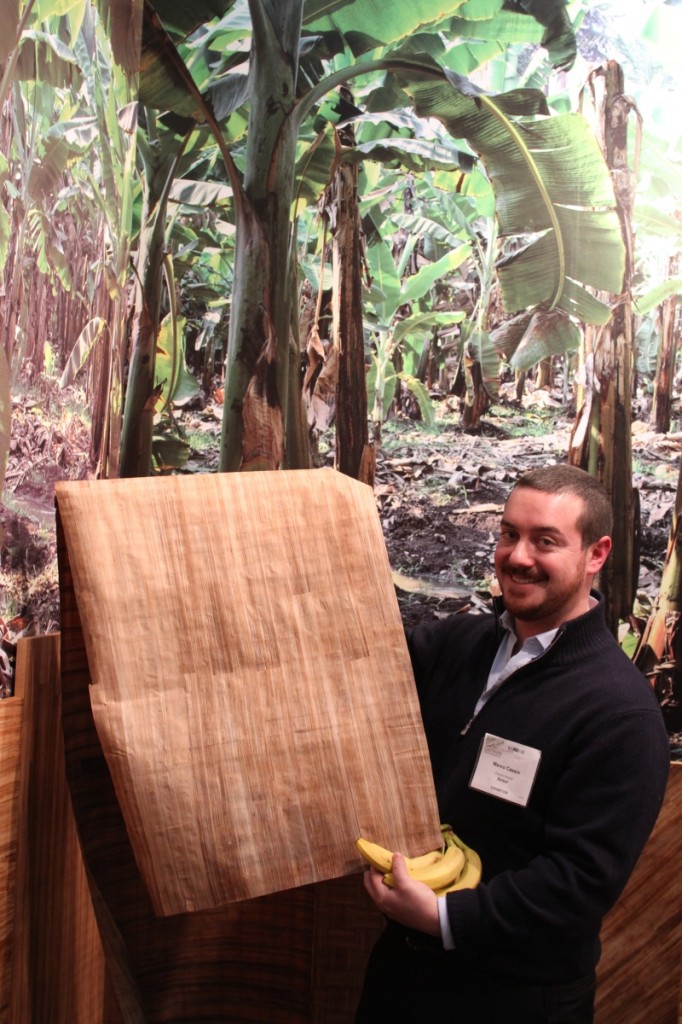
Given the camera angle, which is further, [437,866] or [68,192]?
[68,192]

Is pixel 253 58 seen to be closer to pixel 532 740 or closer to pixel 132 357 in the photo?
pixel 132 357

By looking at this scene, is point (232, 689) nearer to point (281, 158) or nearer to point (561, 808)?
point (561, 808)

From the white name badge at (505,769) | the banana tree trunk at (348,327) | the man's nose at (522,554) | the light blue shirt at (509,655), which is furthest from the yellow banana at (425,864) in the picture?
the banana tree trunk at (348,327)

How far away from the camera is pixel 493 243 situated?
7.03 feet

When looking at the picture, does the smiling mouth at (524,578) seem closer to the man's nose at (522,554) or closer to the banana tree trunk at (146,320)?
the man's nose at (522,554)

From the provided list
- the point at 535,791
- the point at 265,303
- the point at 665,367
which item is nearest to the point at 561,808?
the point at 535,791

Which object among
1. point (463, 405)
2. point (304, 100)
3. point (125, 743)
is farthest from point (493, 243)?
point (125, 743)

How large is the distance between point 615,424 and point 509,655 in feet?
2.48

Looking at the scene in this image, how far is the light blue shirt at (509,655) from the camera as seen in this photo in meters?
1.58

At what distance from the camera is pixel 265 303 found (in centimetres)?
218

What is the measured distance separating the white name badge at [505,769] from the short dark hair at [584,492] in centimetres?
38

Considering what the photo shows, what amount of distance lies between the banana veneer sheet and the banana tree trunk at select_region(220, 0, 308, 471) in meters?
0.70

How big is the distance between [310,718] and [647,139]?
1545mm

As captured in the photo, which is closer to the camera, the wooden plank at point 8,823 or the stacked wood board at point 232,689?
the stacked wood board at point 232,689
